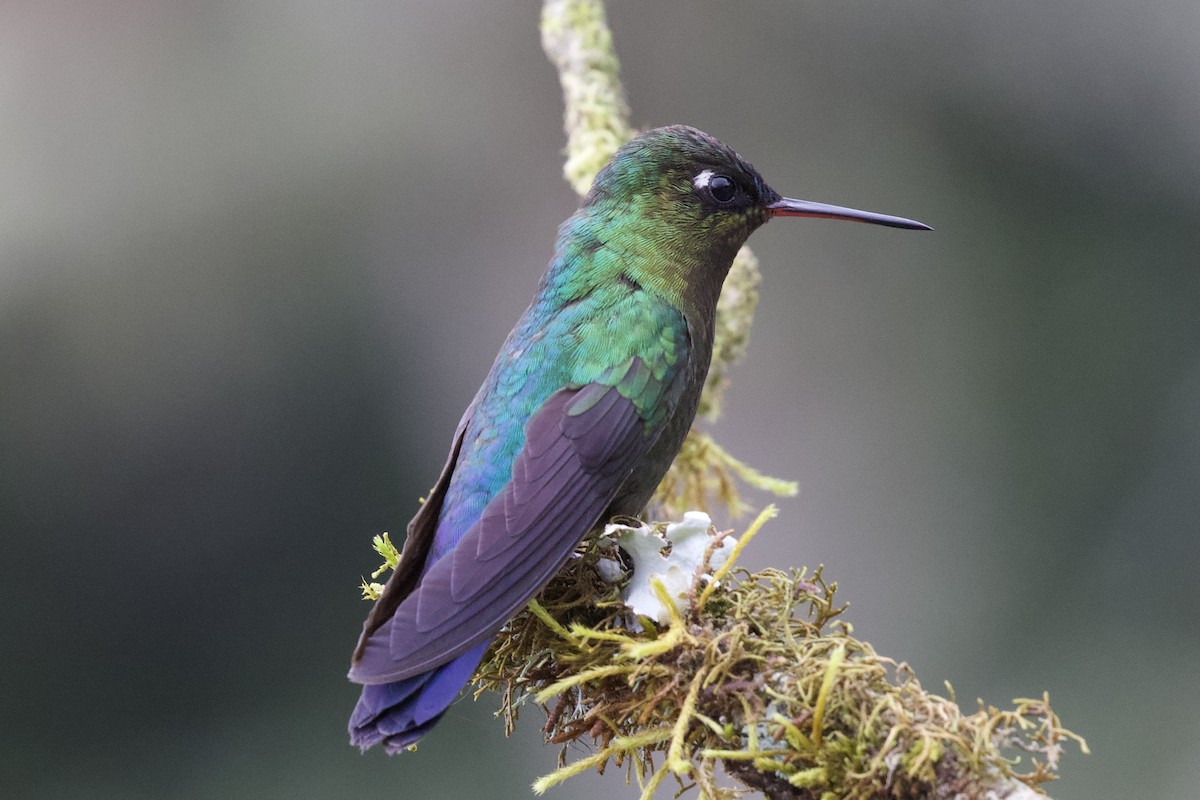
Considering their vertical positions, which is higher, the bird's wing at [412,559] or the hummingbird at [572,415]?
the hummingbird at [572,415]

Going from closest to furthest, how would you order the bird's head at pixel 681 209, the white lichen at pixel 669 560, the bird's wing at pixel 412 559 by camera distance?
the white lichen at pixel 669 560 < the bird's wing at pixel 412 559 < the bird's head at pixel 681 209

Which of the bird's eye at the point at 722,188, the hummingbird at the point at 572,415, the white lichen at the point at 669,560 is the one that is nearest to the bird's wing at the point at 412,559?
the hummingbird at the point at 572,415

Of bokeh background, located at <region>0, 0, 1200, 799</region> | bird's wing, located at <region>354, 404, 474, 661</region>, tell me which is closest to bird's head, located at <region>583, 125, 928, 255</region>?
bird's wing, located at <region>354, 404, 474, 661</region>

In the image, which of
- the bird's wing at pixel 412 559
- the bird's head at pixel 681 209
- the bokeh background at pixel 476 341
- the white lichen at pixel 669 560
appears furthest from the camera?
the bokeh background at pixel 476 341

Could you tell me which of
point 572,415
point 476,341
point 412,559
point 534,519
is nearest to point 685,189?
point 572,415

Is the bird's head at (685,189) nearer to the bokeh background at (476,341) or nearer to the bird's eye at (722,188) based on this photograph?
the bird's eye at (722,188)

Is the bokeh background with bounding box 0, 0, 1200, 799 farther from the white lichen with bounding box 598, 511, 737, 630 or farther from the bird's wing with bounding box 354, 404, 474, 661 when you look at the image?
the white lichen with bounding box 598, 511, 737, 630

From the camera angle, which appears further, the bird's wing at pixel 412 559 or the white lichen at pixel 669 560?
the bird's wing at pixel 412 559
